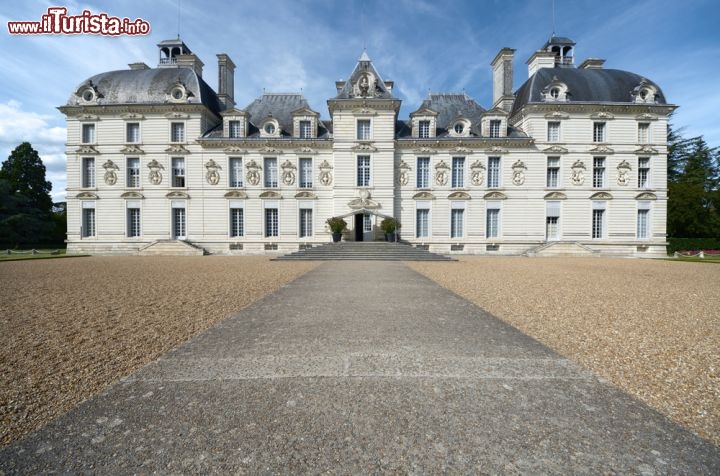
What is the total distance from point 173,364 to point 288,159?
21.2 m

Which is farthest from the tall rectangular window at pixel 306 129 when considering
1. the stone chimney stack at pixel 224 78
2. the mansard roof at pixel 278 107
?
the stone chimney stack at pixel 224 78

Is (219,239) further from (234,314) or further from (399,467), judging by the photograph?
(399,467)

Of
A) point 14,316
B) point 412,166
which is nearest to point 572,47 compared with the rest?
point 412,166

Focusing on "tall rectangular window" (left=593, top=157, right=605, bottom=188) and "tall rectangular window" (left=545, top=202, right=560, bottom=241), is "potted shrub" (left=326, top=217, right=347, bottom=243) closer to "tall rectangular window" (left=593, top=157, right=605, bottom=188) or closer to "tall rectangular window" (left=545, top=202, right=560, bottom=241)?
"tall rectangular window" (left=545, top=202, right=560, bottom=241)

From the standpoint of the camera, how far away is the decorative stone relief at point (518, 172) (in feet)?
74.0

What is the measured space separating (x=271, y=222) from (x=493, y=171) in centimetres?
1623

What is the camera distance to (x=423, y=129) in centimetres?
2306

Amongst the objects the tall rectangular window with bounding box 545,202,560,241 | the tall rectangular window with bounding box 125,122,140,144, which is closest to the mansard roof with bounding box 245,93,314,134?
the tall rectangular window with bounding box 125,122,140,144

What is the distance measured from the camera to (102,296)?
21.9 ft

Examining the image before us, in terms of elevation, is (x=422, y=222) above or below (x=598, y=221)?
below

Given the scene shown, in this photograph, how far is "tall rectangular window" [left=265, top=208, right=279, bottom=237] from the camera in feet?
76.2

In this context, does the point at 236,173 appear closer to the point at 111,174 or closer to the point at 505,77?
the point at 111,174

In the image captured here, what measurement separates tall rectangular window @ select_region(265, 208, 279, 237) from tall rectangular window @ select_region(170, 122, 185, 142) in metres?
7.88

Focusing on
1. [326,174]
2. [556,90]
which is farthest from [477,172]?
[326,174]
